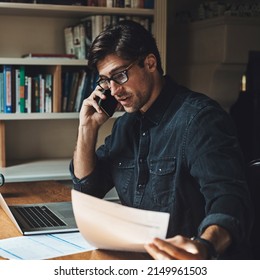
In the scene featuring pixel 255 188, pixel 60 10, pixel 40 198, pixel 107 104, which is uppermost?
pixel 60 10

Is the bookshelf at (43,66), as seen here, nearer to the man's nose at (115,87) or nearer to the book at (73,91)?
the book at (73,91)

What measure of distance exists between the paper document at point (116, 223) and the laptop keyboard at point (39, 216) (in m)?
0.27

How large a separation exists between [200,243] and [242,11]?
2013 mm

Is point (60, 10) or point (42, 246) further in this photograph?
point (60, 10)

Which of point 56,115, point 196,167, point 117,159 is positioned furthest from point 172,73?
point 196,167

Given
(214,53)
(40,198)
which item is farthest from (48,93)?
(40,198)

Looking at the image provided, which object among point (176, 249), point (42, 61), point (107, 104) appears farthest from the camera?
point (42, 61)

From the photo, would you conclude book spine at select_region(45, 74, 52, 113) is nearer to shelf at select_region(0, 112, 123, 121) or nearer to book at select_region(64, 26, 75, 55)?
shelf at select_region(0, 112, 123, 121)

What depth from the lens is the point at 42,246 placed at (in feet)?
3.75

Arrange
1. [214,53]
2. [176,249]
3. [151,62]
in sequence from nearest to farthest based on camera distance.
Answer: [176,249] < [151,62] < [214,53]

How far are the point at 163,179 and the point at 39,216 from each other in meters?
0.32

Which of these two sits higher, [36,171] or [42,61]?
[42,61]

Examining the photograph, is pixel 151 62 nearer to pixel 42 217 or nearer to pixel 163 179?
pixel 163 179
